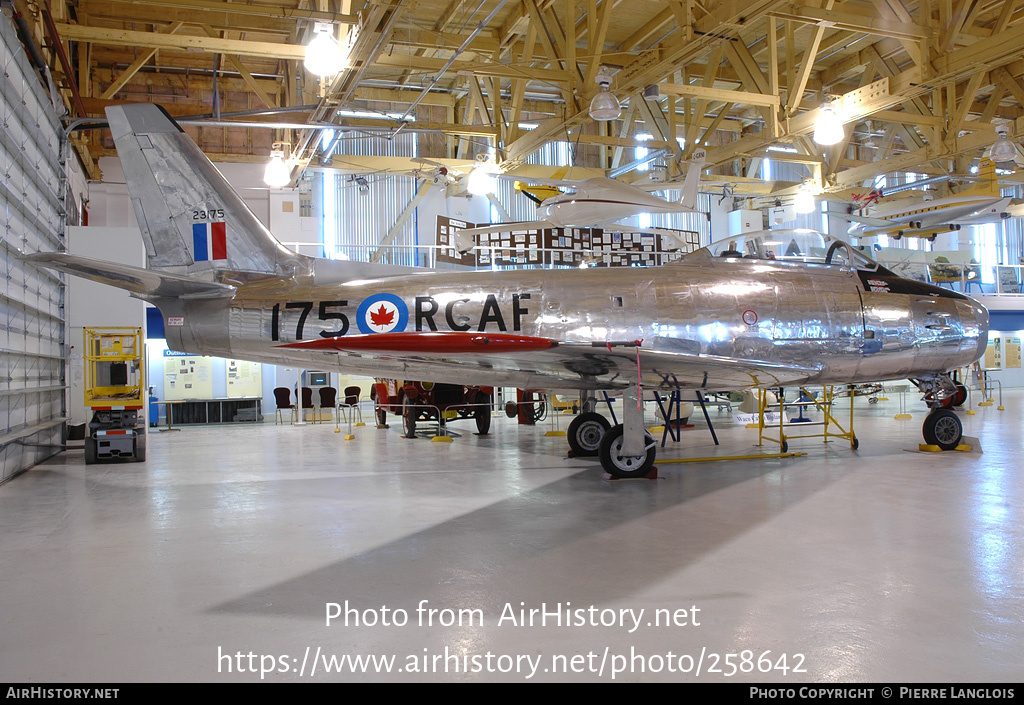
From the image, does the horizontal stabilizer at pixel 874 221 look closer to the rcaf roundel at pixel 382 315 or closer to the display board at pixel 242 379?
the rcaf roundel at pixel 382 315

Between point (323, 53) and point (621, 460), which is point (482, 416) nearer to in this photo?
point (621, 460)

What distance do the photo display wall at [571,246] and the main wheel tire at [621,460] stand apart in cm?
1144

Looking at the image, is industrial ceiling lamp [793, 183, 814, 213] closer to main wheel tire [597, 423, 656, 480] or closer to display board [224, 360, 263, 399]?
main wheel tire [597, 423, 656, 480]

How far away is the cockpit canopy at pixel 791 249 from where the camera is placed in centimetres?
923

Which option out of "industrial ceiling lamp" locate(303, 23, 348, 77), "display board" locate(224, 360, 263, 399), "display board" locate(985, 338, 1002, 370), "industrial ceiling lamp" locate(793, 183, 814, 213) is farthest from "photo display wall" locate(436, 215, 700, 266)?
"display board" locate(985, 338, 1002, 370)

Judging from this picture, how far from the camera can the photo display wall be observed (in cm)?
2000

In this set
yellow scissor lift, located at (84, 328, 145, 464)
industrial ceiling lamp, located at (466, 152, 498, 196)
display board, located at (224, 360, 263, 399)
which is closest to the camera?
yellow scissor lift, located at (84, 328, 145, 464)

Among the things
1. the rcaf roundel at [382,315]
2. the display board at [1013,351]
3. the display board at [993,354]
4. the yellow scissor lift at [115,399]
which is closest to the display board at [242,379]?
the yellow scissor lift at [115,399]

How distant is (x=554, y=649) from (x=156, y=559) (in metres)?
3.40

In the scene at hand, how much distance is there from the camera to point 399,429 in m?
16.4

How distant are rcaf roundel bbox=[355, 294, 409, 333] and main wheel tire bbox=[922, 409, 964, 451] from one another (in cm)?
793

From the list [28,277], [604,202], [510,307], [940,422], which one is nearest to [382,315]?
[510,307]

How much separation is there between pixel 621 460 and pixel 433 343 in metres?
3.66
